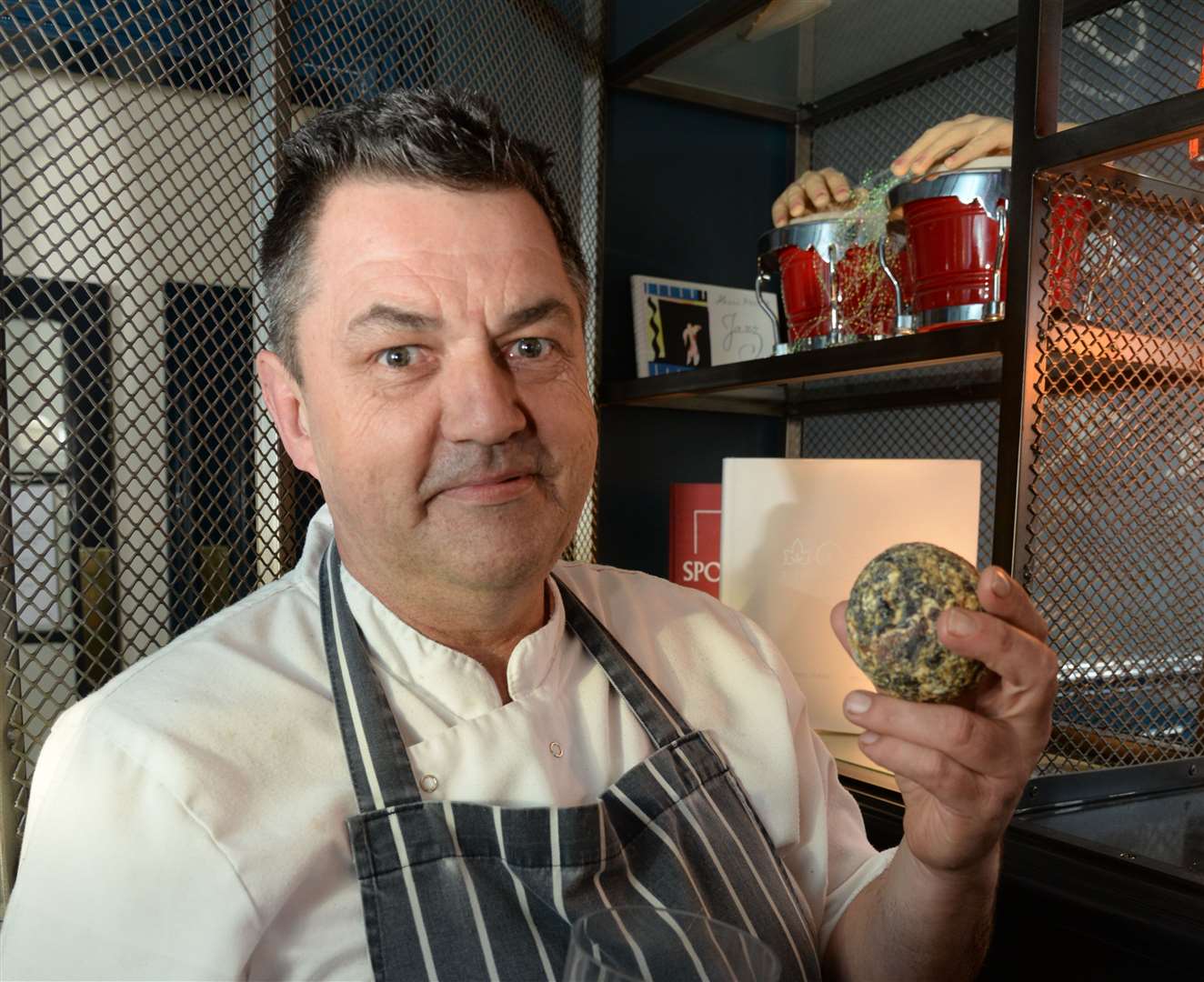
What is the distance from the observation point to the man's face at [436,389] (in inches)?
41.2

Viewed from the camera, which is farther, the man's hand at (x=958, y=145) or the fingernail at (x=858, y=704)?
the man's hand at (x=958, y=145)

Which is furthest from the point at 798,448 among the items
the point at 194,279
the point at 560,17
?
the point at 194,279

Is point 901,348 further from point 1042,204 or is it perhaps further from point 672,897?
point 672,897

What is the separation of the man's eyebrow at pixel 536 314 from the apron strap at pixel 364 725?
36 cm

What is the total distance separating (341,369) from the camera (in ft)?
3.50

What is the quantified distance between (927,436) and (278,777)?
5.49 ft

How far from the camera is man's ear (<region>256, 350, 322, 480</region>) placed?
3.84 feet

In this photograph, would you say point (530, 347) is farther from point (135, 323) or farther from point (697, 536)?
point (697, 536)

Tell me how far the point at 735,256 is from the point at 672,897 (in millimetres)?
1906

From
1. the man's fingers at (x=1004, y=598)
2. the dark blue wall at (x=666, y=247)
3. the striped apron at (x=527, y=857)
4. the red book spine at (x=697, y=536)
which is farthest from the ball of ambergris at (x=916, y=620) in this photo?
the dark blue wall at (x=666, y=247)

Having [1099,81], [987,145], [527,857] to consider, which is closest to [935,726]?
[527,857]

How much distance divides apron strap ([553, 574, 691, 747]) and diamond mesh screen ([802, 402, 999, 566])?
973mm

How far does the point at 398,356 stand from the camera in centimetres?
106
